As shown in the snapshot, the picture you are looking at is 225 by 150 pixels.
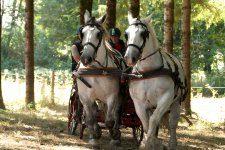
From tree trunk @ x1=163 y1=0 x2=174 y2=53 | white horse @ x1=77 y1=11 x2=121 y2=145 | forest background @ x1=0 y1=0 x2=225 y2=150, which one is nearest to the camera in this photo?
white horse @ x1=77 y1=11 x2=121 y2=145

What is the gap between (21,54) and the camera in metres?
54.7

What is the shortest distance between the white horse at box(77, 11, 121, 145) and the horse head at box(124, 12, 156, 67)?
888 mm

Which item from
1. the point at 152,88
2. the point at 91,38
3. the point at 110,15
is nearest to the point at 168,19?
the point at 110,15

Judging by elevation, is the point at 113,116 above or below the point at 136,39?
below

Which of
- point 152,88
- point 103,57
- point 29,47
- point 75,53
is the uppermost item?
point 29,47

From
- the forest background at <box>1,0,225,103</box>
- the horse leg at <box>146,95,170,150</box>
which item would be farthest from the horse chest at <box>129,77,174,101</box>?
the forest background at <box>1,0,225,103</box>

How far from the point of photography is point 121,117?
9.44 m

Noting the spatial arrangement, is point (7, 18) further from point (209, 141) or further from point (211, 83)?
point (209, 141)

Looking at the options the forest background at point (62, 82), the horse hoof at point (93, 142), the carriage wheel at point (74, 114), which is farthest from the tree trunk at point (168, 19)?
the horse hoof at point (93, 142)

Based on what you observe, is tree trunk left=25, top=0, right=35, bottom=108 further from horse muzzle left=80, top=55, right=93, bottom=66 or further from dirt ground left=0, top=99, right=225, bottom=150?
horse muzzle left=80, top=55, right=93, bottom=66

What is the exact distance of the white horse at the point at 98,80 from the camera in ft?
28.6

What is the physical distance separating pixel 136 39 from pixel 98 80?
1.45 meters

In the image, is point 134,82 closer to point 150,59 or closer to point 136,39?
point 150,59

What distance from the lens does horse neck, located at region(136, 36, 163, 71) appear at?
813cm
